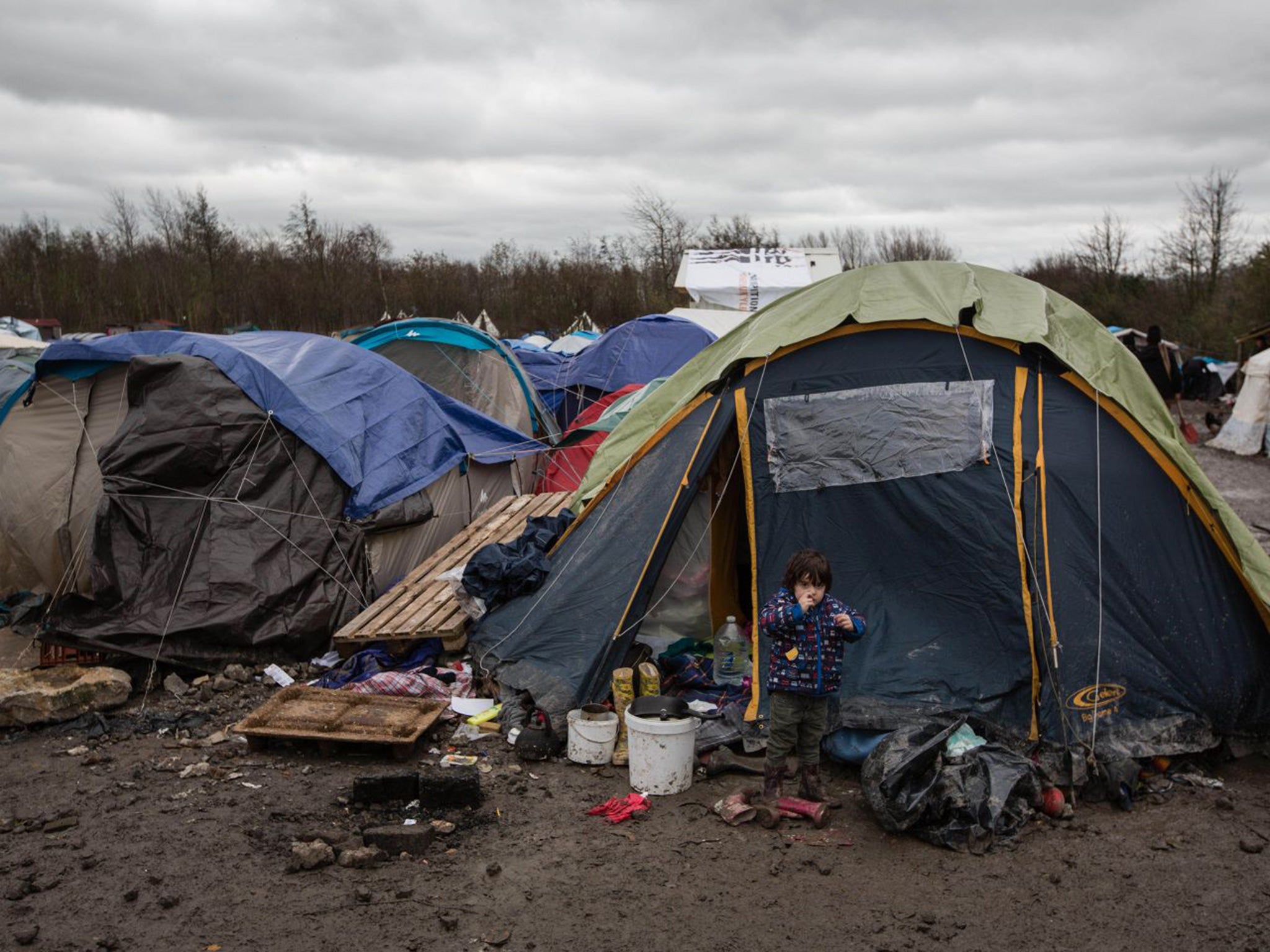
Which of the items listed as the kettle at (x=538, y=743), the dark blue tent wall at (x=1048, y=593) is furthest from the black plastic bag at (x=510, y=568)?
the dark blue tent wall at (x=1048, y=593)

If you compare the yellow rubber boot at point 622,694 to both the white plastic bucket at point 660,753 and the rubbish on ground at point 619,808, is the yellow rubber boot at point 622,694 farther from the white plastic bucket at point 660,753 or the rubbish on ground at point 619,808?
the rubbish on ground at point 619,808

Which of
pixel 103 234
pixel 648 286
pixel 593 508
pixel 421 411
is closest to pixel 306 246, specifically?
pixel 103 234

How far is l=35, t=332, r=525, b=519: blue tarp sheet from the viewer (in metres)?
7.88

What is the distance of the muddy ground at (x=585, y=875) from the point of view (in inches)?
154

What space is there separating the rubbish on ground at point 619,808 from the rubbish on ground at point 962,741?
1.52 meters

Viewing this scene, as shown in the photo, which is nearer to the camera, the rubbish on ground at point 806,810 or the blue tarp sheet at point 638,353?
the rubbish on ground at point 806,810

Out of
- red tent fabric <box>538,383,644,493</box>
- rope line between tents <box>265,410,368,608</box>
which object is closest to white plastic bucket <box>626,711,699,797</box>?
rope line between tents <box>265,410,368,608</box>

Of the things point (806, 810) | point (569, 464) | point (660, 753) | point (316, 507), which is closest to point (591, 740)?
point (660, 753)

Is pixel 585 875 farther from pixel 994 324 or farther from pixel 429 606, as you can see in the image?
pixel 994 324

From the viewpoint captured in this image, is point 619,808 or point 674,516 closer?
point 619,808

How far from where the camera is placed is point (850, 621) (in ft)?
15.6

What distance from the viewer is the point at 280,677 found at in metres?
6.99

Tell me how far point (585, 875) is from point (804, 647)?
1.44 meters

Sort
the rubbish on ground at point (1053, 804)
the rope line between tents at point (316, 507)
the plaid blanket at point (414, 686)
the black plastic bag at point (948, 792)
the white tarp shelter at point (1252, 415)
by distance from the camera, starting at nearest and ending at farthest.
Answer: the black plastic bag at point (948, 792), the rubbish on ground at point (1053, 804), the plaid blanket at point (414, 686), the rope line between tents at point (316, 507), the white tarp shelter at point (1252, 415)
